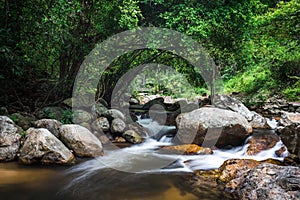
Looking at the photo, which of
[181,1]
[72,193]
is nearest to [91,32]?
[181,1]

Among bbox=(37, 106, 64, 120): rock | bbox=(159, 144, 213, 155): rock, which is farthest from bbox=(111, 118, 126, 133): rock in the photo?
bbox=(159, 144, 213, 155): rock

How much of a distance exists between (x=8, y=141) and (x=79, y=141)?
132 centimetres

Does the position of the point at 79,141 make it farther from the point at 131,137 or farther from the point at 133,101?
the point at 133,101

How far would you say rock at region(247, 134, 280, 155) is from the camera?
5.30 meters

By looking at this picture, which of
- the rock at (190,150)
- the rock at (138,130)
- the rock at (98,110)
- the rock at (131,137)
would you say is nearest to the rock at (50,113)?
the rock at (98,110)

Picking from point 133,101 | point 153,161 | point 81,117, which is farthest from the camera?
point 133,101

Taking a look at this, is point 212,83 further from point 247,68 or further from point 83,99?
point 83,99

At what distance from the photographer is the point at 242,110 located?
318 inches

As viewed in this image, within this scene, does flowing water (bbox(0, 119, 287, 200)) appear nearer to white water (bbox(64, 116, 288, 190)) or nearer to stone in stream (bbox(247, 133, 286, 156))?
white water (bbox(64, 116, 288, 190))

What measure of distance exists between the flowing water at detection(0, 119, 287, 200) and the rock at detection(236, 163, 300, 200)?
447mm

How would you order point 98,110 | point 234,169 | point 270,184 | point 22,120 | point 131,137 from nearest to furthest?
point 270,184
point 234,169
point 22,120
point 131,137
point 98,110

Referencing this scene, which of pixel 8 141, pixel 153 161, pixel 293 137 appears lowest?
pixel 153 161

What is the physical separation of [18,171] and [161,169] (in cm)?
259

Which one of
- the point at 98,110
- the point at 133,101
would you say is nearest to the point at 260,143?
the point at 98,110
